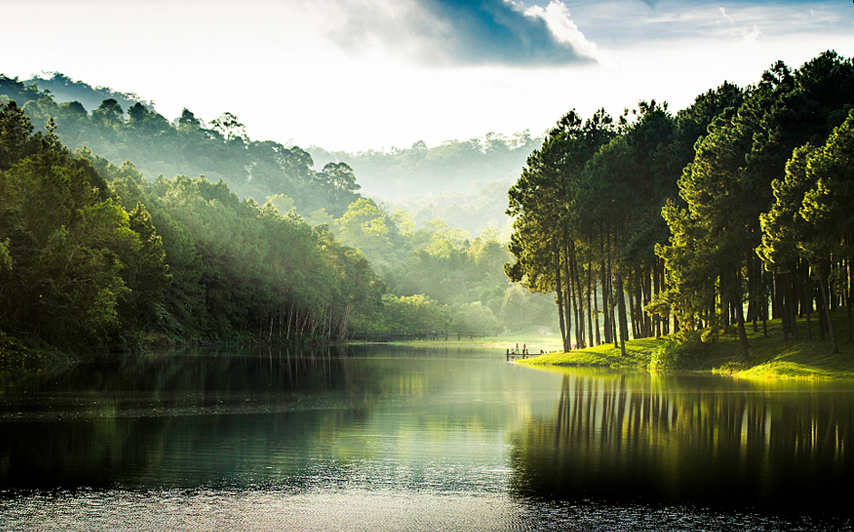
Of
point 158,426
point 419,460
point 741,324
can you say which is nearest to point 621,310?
point 741,324

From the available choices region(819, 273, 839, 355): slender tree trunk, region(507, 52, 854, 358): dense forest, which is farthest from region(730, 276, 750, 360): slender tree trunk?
region(819, 273, 839, 355): slender tree trunk

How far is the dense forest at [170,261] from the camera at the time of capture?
4444 centimetres

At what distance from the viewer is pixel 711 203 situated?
42.1 metres

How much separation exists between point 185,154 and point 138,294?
14477 centimetres

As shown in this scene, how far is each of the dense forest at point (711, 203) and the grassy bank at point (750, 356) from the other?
0.85 meters

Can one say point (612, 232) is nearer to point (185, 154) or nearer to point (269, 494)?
point (269, 494)

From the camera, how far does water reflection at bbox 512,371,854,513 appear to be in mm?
12828

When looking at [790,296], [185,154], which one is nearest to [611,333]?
[790,296]

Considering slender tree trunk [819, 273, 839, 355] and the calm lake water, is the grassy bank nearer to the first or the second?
slender tree trunk [819, 273, 839, 355]

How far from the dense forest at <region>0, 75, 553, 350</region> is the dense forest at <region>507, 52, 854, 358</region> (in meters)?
29.9

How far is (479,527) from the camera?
35.6ft

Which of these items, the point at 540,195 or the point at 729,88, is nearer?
the point at 729,88

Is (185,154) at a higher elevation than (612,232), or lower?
higher

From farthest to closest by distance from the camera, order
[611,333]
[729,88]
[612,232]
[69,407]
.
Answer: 1. [611,333]
2. [612,232]
3. [729,88]
4. [69,407]
